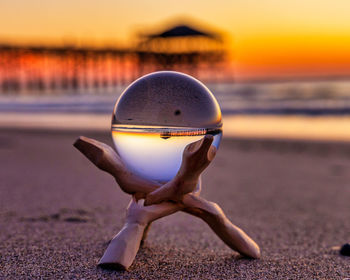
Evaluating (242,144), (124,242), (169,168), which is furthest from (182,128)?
(242,144)

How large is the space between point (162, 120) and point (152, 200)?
0.28m

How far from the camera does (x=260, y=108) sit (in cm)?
1011

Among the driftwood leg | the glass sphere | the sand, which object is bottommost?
the sand

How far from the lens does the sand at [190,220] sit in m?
1.45

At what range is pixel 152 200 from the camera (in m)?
1.45

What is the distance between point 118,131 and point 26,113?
34.6 ft

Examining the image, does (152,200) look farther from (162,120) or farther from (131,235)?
(162,120)

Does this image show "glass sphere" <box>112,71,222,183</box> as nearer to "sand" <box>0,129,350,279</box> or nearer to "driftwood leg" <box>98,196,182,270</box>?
"driftwood leg" <box>98,196,182,270</box>

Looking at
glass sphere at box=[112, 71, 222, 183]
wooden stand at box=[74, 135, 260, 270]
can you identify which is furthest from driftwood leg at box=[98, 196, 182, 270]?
glass sphere at box=[112, 71, 222, 183]

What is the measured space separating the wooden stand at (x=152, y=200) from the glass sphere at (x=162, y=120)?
0.05m

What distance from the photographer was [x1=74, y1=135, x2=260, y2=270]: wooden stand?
1.35m

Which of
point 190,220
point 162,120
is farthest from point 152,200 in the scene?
point 190,220

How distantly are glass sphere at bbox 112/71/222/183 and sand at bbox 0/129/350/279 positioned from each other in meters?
0.37

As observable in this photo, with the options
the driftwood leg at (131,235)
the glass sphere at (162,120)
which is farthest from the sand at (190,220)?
the glass sphere at (162,120)
